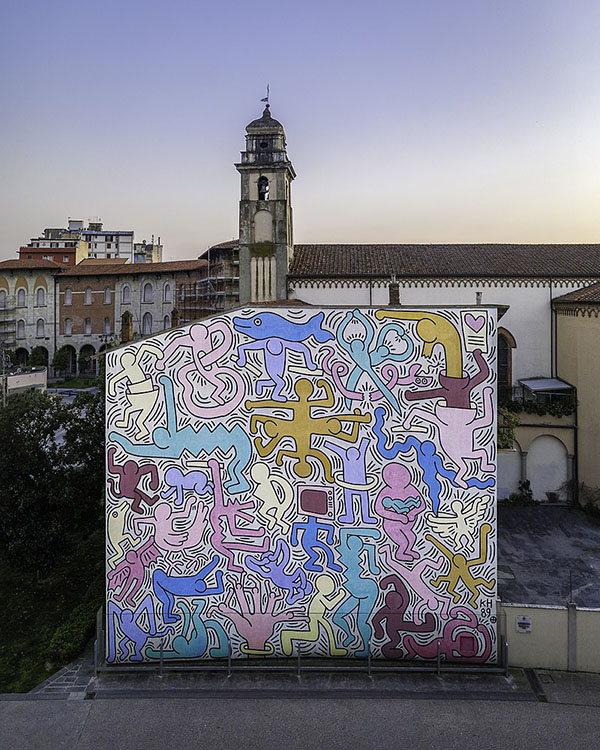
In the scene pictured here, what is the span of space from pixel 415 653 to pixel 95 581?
955 cm

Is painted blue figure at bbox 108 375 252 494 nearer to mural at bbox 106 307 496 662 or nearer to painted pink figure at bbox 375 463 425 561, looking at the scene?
mural at bbox 106 307 496 662

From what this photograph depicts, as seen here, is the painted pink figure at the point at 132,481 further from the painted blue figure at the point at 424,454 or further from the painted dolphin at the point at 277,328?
the painted blue figure at the point at 424,454

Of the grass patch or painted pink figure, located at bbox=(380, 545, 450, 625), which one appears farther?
the grass patch

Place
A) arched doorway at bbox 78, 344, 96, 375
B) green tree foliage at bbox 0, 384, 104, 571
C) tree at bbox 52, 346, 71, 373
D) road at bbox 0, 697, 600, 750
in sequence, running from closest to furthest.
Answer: road at bbox 0, 697, 600, 750 → green tree foliage at bbox 0, 384, 104, 571 → tree at bbox 52, 346, 71, 373 → arched doorway at bbox 78, 344, 96, 375

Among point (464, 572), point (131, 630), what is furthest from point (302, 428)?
point (131, 630)

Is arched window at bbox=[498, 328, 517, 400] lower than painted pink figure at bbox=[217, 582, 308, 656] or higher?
higher

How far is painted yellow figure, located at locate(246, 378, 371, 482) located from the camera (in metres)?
13.0

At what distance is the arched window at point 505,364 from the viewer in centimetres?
2608

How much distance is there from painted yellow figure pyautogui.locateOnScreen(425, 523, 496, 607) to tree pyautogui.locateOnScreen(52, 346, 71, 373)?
54.8 metres

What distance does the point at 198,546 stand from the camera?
42.3 ft

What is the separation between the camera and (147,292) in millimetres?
60875

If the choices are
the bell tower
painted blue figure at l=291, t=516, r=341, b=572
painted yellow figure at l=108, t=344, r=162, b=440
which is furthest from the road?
the bell tower

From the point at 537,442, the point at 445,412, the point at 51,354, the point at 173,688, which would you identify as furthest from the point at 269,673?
the point at 51,354

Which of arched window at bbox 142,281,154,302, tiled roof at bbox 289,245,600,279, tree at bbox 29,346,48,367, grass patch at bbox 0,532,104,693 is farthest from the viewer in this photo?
tree at bbox 29,346,48,367
